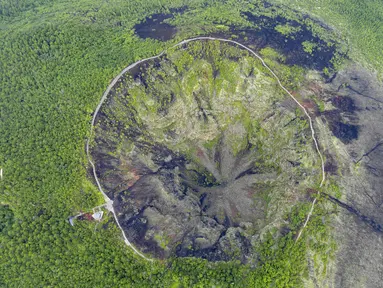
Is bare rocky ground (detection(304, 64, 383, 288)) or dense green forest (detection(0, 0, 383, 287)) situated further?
bare rocky ground (detection(304, 64, 383, 288))

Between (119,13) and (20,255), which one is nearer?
(20,255)

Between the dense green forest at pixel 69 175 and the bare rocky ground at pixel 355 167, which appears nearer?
the dense green forest at pixel 69 175

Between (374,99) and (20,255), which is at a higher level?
(374,99)

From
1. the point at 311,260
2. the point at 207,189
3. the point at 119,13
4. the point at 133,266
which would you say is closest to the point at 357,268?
the point at 311,260

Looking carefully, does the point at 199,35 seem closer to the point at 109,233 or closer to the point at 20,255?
the point at 109,233

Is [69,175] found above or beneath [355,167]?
beneath

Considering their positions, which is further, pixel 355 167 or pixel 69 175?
pixel 355 167

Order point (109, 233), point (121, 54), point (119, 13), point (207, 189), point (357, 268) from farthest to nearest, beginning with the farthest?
point (119, 13), point (121, 54), point (207, 189), point (109, 233), point (357, 268)

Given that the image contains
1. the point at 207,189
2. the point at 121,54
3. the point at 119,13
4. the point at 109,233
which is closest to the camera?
the point at 109,233
